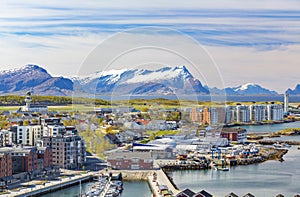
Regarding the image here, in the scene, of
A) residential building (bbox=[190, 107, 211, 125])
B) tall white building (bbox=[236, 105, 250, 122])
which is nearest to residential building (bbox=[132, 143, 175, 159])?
residential building (bbox=[190, 107, 211, 125])

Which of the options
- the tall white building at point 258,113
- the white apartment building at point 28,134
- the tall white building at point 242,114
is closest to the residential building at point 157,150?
the white apartment building at point 28,134

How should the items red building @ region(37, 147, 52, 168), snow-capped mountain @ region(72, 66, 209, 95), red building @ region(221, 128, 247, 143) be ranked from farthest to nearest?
red building @ region(221, 128, 247, 143) < snow-capped mountain @ region(72, 66, 209, 95) < red building @ region(37, 147, 52, 168)

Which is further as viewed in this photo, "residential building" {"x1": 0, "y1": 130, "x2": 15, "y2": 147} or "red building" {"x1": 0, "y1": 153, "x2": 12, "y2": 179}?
"residential building" {"x1": 0, "y1": 130, "x2": 15, "y2": 147}

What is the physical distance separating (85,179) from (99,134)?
7.46ft

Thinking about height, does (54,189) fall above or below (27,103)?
below

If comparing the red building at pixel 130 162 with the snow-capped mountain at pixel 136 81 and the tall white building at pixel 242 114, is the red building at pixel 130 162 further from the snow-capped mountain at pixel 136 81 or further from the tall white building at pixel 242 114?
the tall white building at pixel 242 114

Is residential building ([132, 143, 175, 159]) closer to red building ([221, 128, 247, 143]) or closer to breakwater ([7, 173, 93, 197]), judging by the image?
breakwater ([7, 173, 93, 197])

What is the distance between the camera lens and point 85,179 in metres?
5.40

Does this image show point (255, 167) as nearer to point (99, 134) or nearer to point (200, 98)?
point (99, 134)

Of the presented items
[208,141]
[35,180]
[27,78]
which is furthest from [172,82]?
[27,78]

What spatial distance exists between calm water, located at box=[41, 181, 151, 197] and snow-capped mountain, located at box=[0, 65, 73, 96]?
18.8 metres

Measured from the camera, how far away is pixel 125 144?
25.1 feet

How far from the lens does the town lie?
18.5 feet

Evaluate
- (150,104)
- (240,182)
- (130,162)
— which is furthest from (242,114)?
(240,182)
